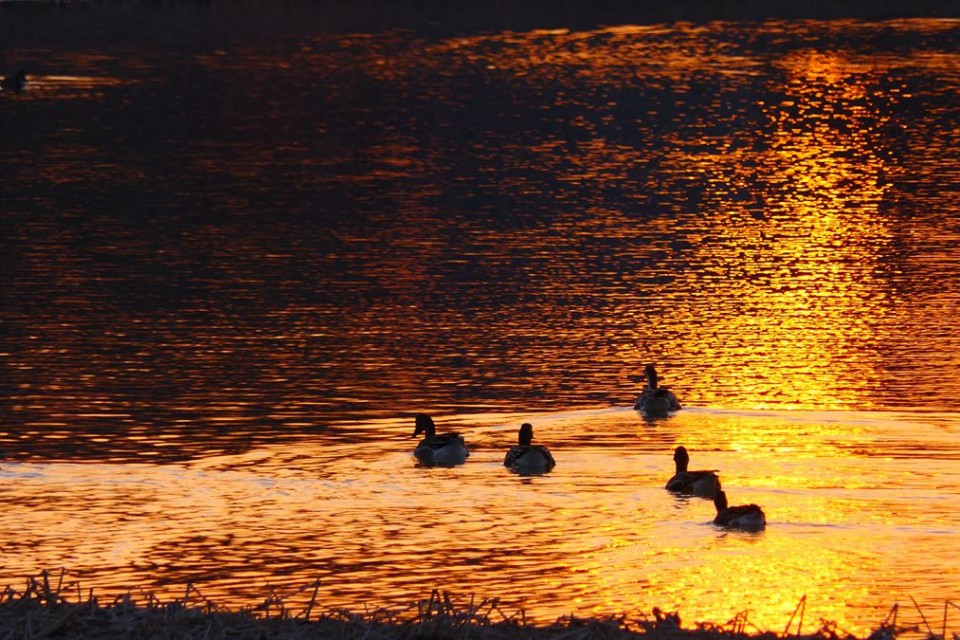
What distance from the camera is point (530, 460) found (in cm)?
2220

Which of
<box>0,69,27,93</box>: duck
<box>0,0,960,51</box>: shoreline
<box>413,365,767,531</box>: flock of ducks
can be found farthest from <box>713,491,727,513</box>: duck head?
<box>0,0,960,51</box>: shoreline

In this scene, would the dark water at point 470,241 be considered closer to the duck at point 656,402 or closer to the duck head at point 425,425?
the duck at point 656,402

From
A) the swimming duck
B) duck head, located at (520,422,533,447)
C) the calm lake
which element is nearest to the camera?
the calm lake

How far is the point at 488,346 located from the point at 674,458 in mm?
8087

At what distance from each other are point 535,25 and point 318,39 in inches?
472

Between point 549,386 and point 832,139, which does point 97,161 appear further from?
point 549,386

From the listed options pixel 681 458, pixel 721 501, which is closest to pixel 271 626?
pixel 721 501

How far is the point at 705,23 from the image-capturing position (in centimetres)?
9850

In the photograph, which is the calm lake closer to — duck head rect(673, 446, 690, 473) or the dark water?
the dark water

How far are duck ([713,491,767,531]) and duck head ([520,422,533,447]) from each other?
3676 mm

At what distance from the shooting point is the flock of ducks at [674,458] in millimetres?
19891

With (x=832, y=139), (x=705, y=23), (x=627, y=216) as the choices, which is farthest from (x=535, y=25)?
(x=627, y=216)

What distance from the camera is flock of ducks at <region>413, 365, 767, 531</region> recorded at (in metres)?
19.9

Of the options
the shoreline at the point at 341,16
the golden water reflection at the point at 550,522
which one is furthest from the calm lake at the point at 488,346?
the shoreline at the point at 341,16
